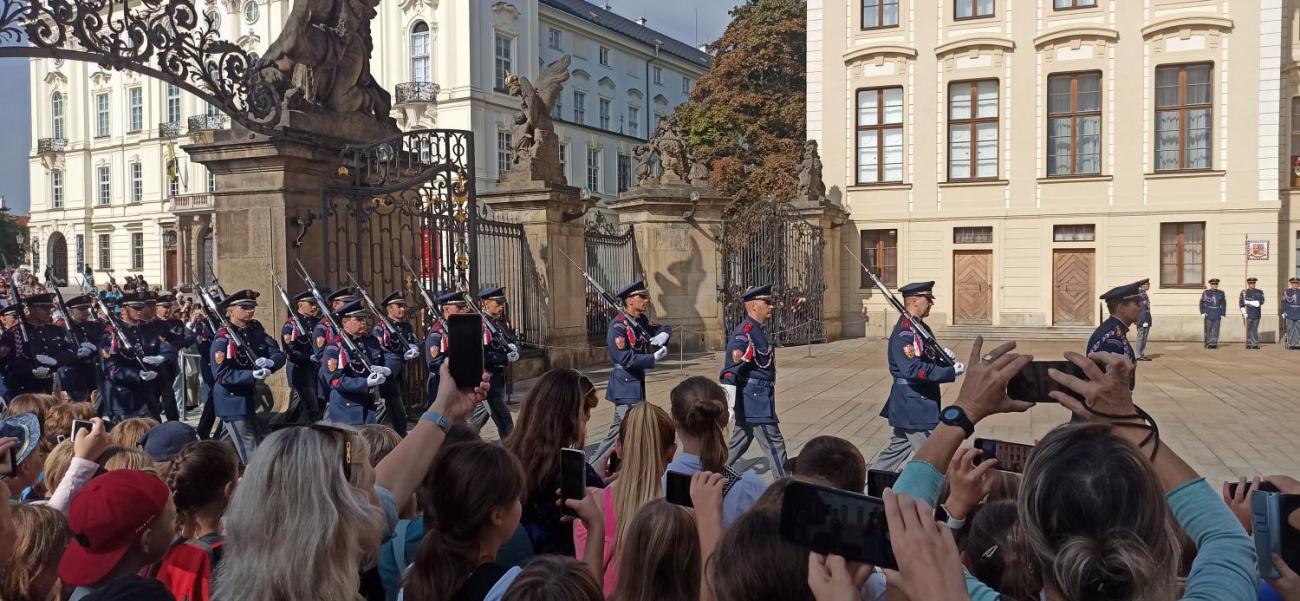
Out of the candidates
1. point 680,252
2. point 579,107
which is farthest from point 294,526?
point 579,107

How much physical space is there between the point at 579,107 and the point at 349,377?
148 feet

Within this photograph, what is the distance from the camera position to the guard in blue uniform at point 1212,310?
77.3ft

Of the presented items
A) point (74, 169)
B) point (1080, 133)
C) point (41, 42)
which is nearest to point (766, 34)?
point (1080, 133)

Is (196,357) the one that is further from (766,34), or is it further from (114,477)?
(766,34)

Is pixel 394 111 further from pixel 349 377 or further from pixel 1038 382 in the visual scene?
pixel 1038 382

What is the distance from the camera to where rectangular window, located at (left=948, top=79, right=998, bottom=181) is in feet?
92.1

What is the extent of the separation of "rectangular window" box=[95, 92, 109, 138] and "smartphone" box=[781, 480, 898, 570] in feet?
199

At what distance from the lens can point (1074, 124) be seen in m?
27.2

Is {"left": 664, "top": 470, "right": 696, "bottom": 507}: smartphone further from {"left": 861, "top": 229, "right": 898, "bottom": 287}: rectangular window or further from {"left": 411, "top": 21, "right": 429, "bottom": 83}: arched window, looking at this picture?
{"left": 411, "top": 21, "right": 429, "bottom": 83}: arched window

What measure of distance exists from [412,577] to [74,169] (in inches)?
2407

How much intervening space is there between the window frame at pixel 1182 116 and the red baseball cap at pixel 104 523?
28112 millimetres

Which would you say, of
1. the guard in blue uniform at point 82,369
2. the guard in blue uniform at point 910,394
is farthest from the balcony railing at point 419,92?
the guard in blue uniform at point 910,394

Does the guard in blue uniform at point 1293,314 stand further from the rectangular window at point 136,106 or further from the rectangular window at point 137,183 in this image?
the rectangular window at point 136,106

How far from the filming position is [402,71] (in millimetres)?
45000
